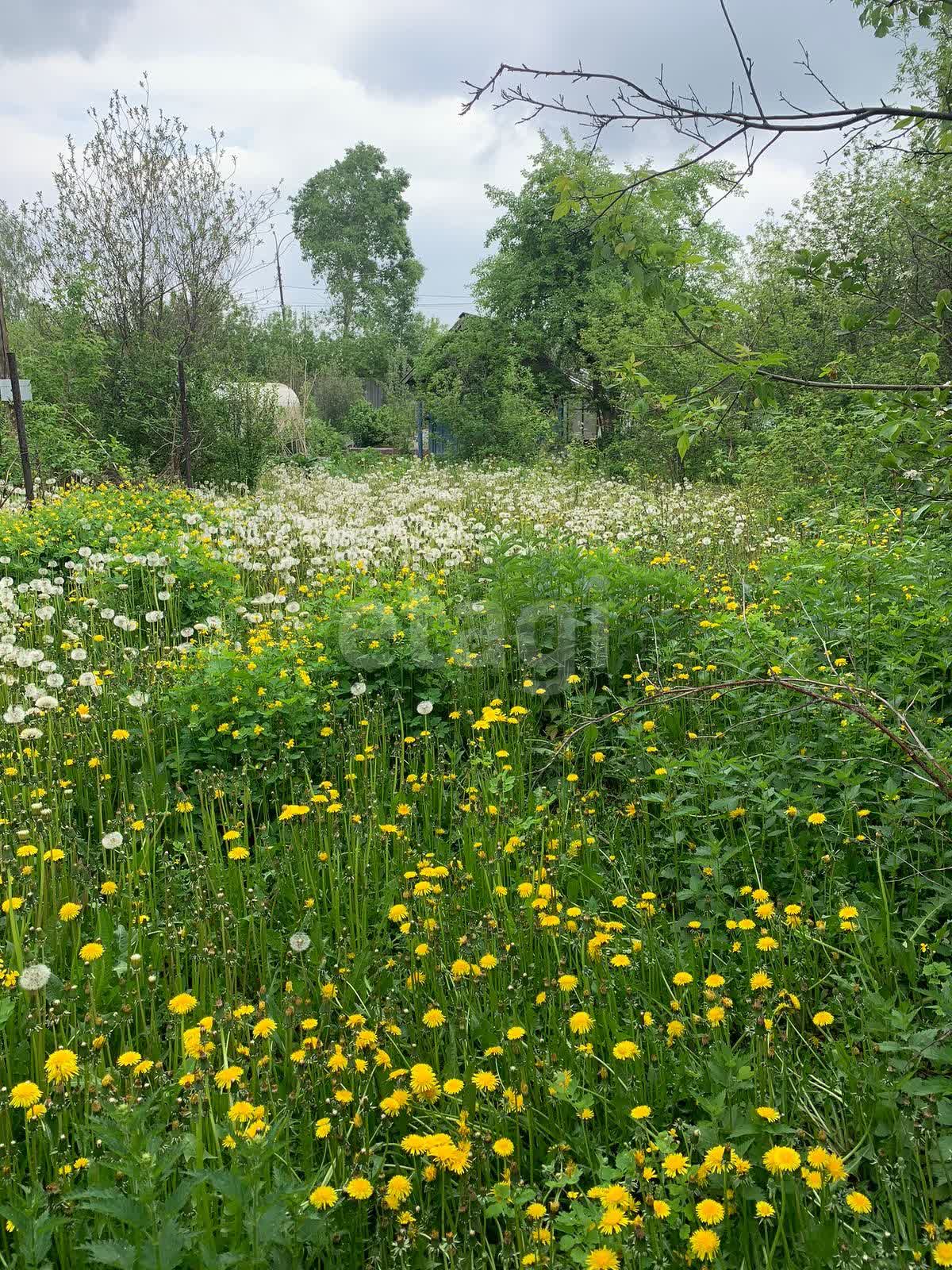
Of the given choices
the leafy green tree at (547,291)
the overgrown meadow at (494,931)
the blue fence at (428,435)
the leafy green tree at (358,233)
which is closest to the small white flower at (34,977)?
the overgrown meadow at (494,931)

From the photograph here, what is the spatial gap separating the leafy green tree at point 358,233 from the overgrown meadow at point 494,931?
166 ft

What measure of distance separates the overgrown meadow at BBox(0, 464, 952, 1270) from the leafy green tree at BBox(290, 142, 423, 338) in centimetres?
5056

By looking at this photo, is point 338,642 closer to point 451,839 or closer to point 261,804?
point 261,804

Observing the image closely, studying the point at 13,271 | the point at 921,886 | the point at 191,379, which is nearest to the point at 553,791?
the point at 921,886

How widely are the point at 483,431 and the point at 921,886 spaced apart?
20827 millimetres

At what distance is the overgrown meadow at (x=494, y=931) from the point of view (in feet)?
5.18

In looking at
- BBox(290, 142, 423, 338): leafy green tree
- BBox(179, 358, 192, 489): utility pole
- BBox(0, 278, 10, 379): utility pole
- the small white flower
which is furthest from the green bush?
the small white flower

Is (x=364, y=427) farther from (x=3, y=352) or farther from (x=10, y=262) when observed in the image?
(x=3, y=352)

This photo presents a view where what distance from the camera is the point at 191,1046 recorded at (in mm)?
1738

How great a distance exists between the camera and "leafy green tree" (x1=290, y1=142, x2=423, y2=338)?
5100 cm

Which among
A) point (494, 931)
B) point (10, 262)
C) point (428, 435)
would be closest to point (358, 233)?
point (10, 262)

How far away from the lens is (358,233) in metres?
51.1

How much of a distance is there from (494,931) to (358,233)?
182ft

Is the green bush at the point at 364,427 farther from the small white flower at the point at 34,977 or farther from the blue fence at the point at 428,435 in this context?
the small white flower at the point at 34,977
